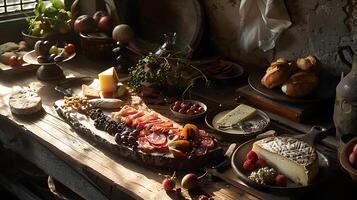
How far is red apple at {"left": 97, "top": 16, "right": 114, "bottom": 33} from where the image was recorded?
2.72 metres

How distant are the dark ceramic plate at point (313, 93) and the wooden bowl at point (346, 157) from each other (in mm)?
386

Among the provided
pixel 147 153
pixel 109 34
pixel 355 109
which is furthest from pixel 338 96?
pixel 109 34

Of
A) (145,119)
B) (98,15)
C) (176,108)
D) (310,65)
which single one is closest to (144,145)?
(145,119)

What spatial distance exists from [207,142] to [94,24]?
4.17 feet

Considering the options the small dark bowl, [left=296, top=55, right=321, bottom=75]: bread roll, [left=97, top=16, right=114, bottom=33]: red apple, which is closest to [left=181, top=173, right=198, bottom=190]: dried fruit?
[left=296, top=55, right=321, bottom=75]: bread roll

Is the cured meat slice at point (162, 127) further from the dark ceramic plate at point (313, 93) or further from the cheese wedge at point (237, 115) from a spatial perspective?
the dark ceramic plate at point (313, 93)

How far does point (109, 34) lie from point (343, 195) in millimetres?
1625

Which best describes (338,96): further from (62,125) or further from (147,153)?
(62,125)

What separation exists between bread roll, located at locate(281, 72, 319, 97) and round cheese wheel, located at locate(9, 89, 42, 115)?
107 cm

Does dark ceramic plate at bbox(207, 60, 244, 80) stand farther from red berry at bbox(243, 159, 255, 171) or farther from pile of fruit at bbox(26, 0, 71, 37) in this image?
pile of fruit at bbox(26, 0, 71, 37)

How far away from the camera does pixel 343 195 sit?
1578mm

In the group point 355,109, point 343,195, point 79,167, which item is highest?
point 355,109

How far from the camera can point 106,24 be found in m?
2.72

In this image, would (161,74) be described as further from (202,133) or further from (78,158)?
(78,158)
